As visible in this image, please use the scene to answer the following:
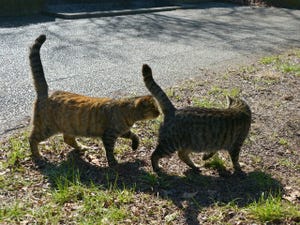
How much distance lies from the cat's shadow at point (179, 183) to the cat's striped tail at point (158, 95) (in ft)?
2.34

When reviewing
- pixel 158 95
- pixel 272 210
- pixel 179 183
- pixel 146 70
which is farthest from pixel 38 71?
pixel 272 210

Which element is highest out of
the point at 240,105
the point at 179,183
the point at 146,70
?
the point at 146,70

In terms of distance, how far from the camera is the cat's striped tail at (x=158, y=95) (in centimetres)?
484

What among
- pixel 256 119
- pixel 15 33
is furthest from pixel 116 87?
pixel 15 33

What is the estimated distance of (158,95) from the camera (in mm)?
4980

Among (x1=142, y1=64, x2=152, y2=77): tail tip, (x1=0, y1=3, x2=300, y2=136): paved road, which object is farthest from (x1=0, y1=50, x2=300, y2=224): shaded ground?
(x1=0, y1=3, x2=300, y2=136): paved road

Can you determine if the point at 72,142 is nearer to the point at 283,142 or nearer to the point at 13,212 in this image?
the point at 13,212

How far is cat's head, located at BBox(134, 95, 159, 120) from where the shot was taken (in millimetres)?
5051

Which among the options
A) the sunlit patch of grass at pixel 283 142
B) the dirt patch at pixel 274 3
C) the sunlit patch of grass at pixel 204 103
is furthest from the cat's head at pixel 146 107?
the dirt patch at pixel 274 3

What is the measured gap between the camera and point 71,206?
433cm

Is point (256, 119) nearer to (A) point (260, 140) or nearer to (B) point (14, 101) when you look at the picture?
(A) point (260, 140)

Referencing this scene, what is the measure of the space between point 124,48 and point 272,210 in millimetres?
7117

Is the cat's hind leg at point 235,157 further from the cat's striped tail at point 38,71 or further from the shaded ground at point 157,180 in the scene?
the cat's striped tail at point 38,71

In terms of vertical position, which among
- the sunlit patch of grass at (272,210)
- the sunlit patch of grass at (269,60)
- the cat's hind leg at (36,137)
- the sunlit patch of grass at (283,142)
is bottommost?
the sunlit patch of grass at (283,142)
